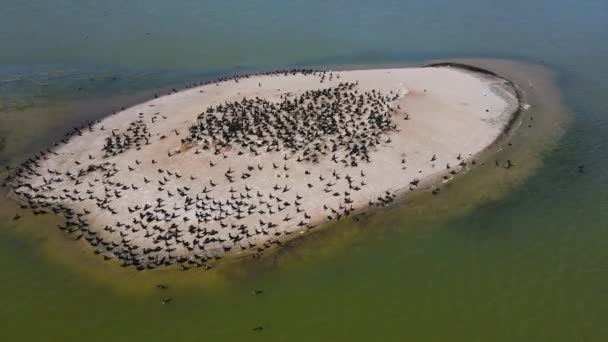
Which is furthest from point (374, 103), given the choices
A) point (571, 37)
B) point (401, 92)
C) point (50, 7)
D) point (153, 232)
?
point (50, 7)

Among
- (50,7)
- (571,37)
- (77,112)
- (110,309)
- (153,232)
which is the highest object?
(50,7)

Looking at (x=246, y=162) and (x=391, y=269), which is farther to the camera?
(x=246, y=162)

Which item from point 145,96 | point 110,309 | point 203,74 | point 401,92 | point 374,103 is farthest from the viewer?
point 203,74

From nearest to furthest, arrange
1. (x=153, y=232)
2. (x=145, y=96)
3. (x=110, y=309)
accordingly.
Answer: (x=110, y=309)
(x=153, y=232)
(x=145, y=96)

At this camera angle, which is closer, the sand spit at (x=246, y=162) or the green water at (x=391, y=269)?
the green water at (x=391, y=269)

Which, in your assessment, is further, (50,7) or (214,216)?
(50,7)

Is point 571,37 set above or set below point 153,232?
above

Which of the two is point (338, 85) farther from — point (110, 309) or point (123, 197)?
point (110, 309)

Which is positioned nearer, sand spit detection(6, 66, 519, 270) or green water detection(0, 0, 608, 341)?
green water detection(0, 0, 608, 341)
